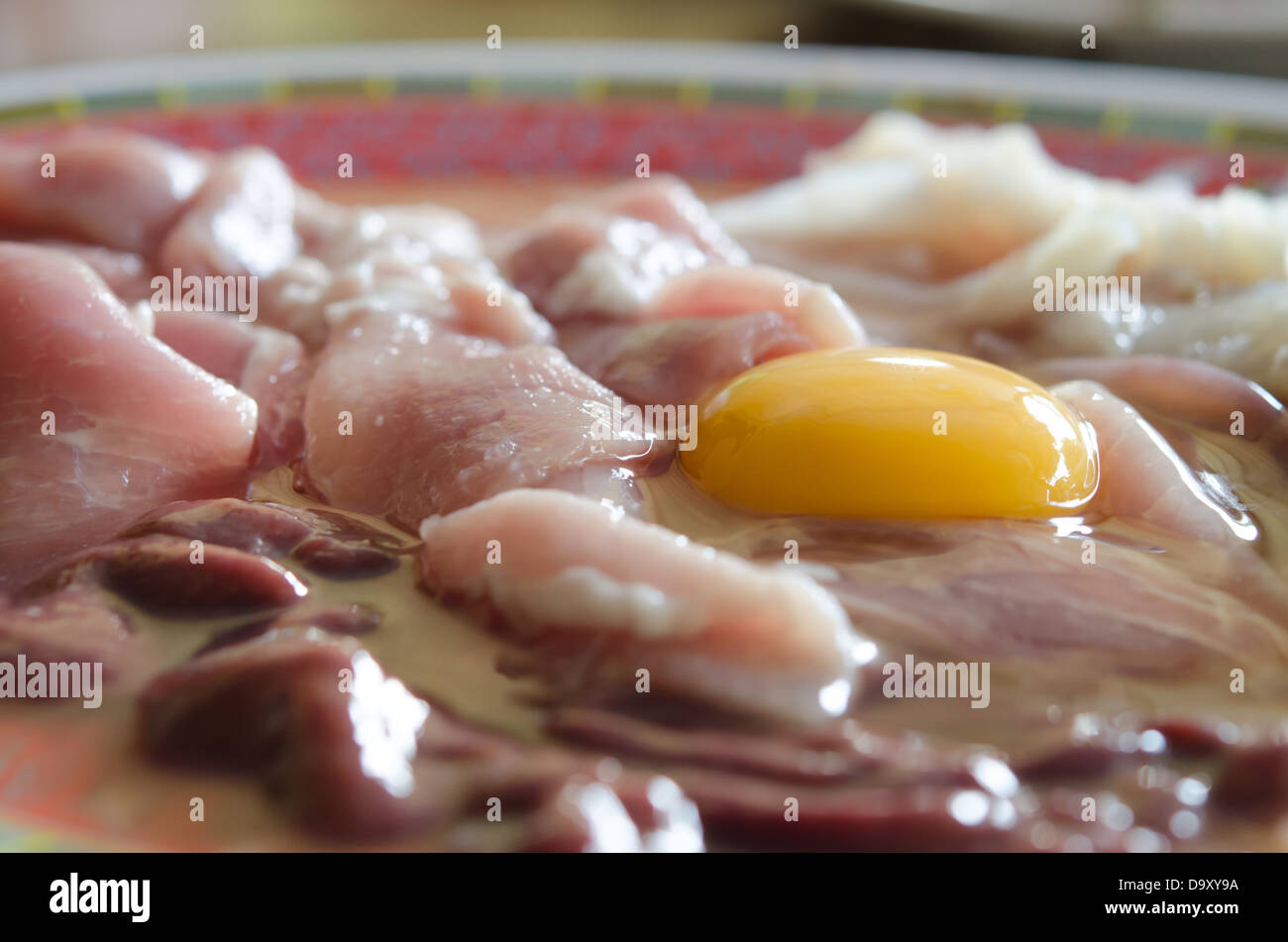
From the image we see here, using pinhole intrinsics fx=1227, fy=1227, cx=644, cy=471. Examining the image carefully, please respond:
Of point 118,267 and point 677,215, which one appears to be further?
point 677,215

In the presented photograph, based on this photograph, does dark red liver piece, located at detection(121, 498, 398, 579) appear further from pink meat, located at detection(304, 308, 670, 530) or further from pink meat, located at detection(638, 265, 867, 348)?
pink meat, located at detection(638, 265, 867, 348)

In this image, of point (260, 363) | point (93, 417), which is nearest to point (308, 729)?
point (93, 417)

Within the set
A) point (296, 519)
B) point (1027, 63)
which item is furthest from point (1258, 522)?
point (1027, 63)

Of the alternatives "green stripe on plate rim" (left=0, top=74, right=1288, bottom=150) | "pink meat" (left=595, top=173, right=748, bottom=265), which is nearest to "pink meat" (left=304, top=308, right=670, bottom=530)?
"pink meat" (left=595, top=173, right=748, bottom=265)

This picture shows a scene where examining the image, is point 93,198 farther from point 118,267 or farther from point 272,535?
point 272,535

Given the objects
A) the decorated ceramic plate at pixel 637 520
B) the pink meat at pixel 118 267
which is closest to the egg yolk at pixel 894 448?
the decorated ceramic plate at pixel 637 520

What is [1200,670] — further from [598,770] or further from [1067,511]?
[598,770]
